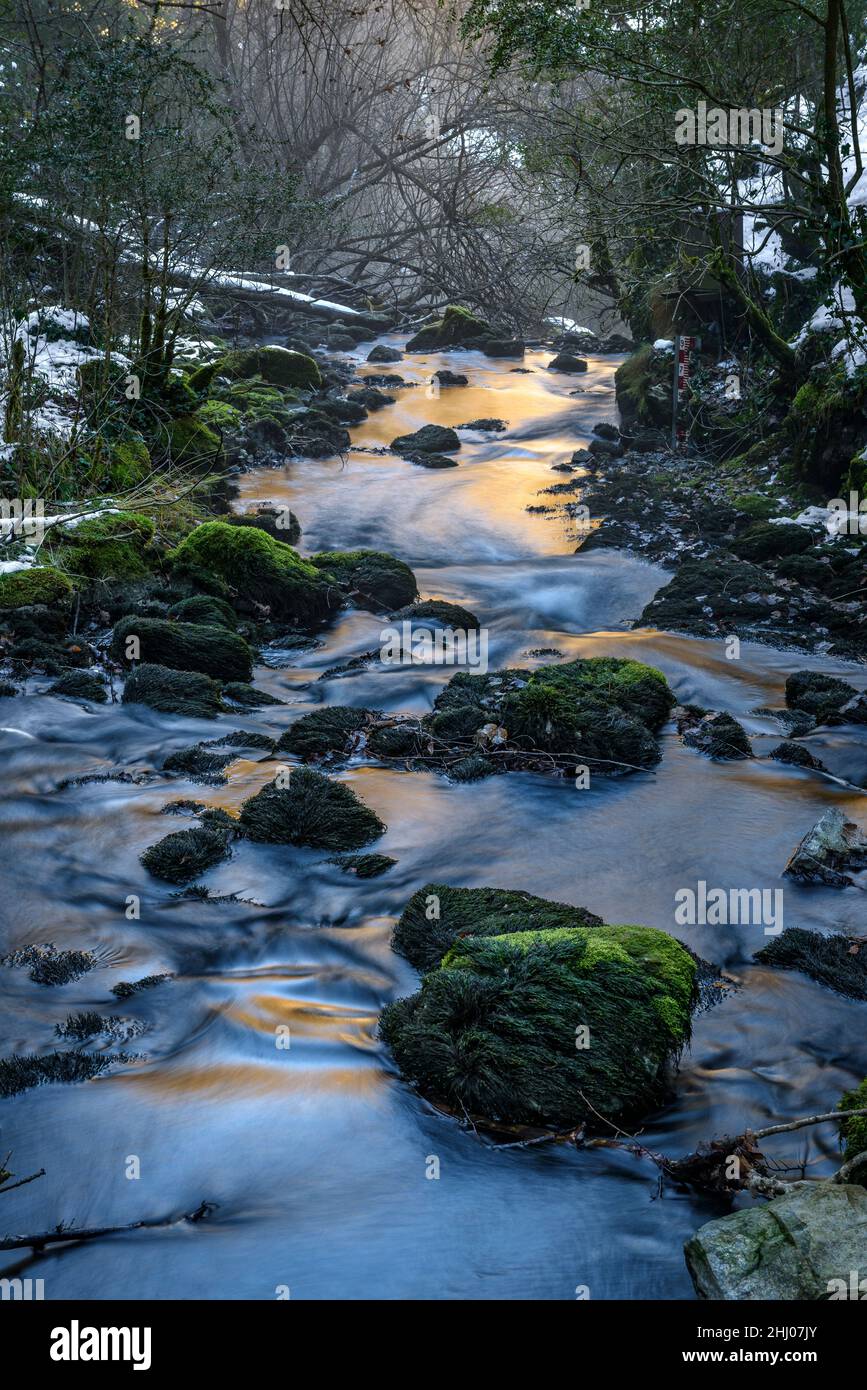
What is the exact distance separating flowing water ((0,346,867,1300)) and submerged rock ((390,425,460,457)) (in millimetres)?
9333

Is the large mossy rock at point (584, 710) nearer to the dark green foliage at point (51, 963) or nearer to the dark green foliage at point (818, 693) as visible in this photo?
the dark green foliage at point (818, 693)

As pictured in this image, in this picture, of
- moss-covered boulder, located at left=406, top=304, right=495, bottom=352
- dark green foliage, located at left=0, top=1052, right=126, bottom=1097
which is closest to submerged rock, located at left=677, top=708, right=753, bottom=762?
dark green foliage, located at left=0, top=1052, right=126, bottom=1097

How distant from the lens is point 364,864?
264 inches

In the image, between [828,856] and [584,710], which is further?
[584,710]

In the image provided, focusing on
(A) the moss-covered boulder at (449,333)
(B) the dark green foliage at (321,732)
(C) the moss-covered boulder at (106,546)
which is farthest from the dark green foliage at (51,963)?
(A) the moss-covered boulder at (449,333)

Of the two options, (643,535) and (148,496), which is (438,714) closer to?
(148,496)

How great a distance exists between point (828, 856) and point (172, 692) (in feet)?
16.7

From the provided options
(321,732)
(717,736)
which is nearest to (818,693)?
(717,736)

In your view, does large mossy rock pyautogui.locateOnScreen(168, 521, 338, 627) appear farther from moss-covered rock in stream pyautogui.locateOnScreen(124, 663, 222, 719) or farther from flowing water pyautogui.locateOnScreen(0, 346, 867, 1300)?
moss-covered rock in stream pyautogui.locateOnScreen(124, 663, 222, 719)

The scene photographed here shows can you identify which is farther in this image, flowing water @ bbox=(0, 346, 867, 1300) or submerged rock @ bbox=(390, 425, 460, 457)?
submerged rock @ bbox=(390, 425, 460, 457)

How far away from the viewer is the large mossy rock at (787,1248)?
3.27 metres

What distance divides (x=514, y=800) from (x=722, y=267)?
34.5ft

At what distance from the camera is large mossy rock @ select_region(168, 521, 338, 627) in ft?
37.2

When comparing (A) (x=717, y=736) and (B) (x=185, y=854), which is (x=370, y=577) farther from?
(B) (x=185, y=854)
